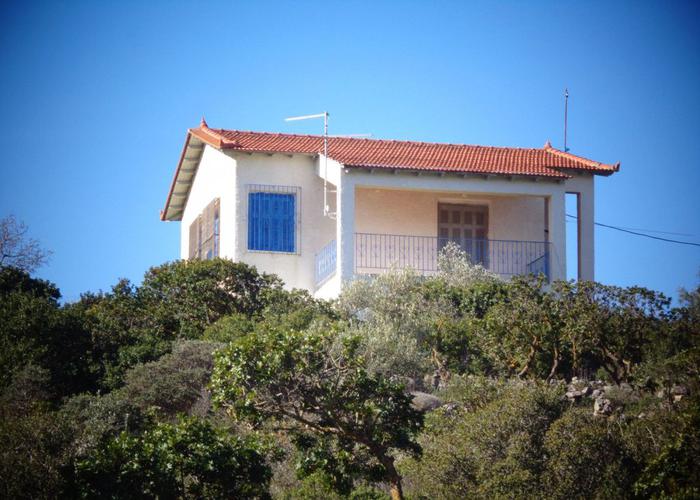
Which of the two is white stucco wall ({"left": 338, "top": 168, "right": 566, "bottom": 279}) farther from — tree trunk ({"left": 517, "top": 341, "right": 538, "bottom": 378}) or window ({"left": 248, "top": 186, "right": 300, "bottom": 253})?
tree trunk ({"left": 517, "top": 341, "right": 538, "bottom": 378})

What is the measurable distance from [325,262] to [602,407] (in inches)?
348

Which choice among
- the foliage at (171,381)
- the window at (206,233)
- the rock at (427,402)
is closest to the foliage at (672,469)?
the rock at (427,402)

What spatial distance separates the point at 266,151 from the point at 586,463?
13.2 metres

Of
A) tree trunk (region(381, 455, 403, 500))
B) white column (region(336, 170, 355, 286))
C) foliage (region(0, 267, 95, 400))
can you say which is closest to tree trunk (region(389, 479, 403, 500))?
tree trunk (region(381, 455, 403, 500))

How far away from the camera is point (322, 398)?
16.2m

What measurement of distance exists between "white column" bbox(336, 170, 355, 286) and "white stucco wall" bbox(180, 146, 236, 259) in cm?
234

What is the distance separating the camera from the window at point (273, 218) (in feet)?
90.7

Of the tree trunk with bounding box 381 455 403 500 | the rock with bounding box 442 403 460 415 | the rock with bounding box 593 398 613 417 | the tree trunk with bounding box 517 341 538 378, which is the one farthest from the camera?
the tree trunk with bounding box 517 341 538 378

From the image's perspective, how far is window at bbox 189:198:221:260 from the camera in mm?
28906

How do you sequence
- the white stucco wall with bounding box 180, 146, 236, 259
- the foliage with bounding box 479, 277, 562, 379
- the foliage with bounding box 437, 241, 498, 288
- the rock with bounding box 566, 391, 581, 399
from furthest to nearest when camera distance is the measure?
the white stucco wall with bounding box 180, 146, 236, 259 < the foliage with bounding box 437, 241, 498, 288 < the foliage with bounding box 479, 277, 562, 379 < the rock with bounding box 566, 391, 581, 399

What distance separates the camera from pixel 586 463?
16.4 meters

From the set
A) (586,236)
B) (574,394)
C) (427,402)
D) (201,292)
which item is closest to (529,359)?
(574,394)

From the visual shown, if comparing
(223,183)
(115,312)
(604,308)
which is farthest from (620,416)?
(223,183)

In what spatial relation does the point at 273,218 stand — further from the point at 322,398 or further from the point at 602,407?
the point at 322,398
